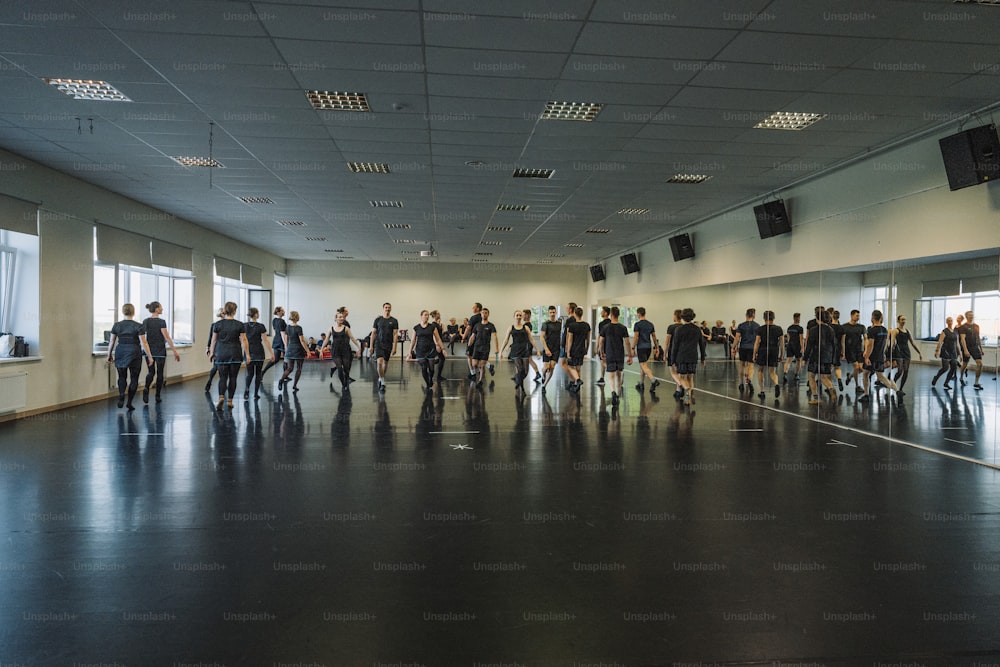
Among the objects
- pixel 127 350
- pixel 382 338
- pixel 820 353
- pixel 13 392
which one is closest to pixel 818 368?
pixel 820 353

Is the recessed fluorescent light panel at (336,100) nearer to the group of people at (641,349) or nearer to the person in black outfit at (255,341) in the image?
the group of people at (641,349)

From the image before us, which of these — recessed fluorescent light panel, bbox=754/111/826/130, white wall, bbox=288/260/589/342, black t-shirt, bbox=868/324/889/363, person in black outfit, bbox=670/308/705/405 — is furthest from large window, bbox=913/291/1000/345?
white wall, bbox=288/260/589/342

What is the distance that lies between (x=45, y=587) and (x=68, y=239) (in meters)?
8.23

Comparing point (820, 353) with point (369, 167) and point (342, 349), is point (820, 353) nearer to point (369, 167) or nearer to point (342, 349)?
point (369, 167)

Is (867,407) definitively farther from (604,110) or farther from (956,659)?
(956,659)

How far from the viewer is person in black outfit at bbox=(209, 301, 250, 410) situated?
8.85 metres

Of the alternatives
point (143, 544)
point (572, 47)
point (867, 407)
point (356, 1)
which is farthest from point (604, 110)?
point (143, 544)

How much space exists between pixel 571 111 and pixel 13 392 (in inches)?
313

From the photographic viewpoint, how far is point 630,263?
58.6 feet

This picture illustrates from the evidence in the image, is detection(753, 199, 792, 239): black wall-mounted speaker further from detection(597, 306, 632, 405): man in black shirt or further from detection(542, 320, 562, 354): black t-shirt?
detection(542, 320, 562, 354): black t-shirt

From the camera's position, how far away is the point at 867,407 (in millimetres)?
7863

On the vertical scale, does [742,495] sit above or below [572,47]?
below

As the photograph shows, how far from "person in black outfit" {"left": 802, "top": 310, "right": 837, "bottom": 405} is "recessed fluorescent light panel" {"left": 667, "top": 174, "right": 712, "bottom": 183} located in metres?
2.73

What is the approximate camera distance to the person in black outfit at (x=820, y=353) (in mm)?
8414
